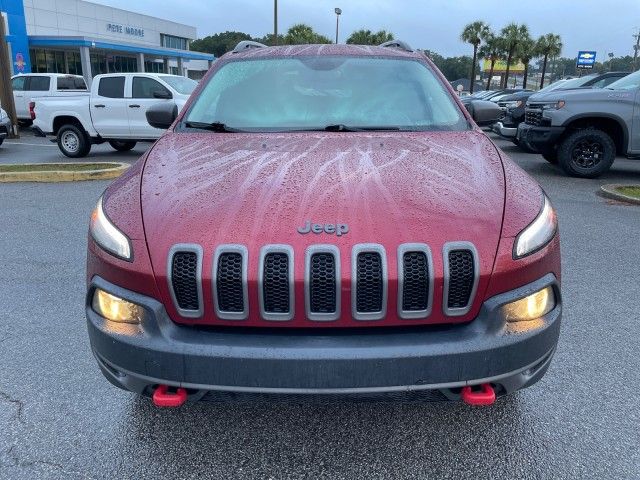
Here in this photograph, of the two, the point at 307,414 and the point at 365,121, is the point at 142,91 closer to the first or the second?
the point at 365,121

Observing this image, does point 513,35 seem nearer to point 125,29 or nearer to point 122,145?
point 125,29

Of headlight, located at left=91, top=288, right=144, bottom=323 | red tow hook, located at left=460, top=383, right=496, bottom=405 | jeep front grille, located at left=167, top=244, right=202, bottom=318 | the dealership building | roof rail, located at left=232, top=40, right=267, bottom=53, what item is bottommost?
red tow hook, located at left=460, top=383, right=496, bottom=405

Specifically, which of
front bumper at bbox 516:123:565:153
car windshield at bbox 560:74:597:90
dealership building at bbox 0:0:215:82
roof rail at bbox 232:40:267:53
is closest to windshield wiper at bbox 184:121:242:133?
roof rail at bbox 232:40:267:53

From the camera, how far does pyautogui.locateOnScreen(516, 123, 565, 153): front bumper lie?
901 centimetres

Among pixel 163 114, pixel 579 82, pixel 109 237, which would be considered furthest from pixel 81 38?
pixel 109 237

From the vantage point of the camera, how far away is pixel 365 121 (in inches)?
125

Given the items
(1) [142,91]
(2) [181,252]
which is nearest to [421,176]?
(2) [181,252]

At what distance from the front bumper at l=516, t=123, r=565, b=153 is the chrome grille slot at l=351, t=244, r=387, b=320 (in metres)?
8.20

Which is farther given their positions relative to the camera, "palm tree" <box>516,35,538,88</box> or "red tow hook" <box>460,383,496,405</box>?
"palm tree" <box>516,35,538,88</box>

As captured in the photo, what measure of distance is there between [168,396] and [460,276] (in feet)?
3.78

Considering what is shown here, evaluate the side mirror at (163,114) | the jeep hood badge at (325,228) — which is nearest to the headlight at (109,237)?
the jeep hood badge at (325,228)

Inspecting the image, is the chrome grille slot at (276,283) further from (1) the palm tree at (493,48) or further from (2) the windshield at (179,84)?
(1) the palm tree at (493,48)

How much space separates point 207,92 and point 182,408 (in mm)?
1943

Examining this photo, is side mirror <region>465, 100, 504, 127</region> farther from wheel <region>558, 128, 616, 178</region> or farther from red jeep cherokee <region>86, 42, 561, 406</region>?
wheel <region>558, 128, 616, 178</region>
